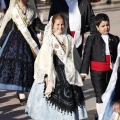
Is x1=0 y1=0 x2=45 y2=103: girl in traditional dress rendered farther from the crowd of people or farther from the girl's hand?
the girl's hand

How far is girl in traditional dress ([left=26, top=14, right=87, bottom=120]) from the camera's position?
5.24 m

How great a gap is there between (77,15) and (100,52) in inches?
39.2

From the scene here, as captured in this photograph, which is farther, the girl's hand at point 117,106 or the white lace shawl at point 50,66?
the white lace shawl at point 50,66

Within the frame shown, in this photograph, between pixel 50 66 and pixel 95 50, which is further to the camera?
pixel 95 50

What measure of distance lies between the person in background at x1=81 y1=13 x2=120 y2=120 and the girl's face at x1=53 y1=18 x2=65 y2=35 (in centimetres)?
30

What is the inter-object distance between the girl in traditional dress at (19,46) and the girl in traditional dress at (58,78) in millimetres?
1197

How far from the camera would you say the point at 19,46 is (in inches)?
260

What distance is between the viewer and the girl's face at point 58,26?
5.25 meters

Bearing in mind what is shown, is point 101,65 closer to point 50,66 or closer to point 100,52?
point 100,52

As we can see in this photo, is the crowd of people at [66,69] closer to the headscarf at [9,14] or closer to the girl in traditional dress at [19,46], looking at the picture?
the girl in traditional dress at [19,46]

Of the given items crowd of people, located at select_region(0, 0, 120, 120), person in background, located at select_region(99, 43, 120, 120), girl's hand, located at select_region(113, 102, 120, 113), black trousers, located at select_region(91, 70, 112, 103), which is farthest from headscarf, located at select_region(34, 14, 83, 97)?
girl's hand, located at select_region(113, 102, 120, 113)

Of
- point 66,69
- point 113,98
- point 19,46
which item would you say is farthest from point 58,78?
point 19,46

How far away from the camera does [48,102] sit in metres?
5.32

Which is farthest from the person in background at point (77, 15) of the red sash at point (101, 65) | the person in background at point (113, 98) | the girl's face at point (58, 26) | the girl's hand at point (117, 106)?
the girl's hand at point (117, 106)
